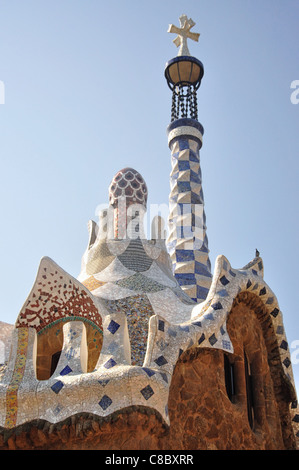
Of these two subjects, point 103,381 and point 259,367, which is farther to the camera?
point 259,367

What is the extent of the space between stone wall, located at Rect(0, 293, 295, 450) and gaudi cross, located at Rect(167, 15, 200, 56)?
8703 millimetres

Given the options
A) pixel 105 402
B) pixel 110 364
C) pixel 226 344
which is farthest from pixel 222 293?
pixel 105 402

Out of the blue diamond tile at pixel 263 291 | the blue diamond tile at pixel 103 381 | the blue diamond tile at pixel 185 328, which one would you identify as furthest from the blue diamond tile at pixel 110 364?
the blue diamond tile at pixel 263 291

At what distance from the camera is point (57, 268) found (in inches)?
244

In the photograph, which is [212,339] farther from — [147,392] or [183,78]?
[183,78]

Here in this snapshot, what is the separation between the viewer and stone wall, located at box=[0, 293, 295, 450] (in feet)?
15.5

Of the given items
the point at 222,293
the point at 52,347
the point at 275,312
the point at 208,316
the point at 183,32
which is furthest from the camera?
the point at 183,32

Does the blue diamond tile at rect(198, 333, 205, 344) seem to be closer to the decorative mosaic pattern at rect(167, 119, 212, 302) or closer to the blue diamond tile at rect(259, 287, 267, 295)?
the blue diamond tile at rect(259, 287, 267, 295)

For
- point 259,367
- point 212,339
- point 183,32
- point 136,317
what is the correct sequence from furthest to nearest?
point 183,32 < point 259,367 < point 136,317 < point 212,339

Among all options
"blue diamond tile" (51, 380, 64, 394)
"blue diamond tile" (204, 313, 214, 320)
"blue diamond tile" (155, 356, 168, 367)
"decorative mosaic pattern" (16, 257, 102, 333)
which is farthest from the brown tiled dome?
"blue diamond tile" (51, 380, 64, 394)

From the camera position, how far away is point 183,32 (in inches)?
546

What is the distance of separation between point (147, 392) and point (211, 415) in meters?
1.07
